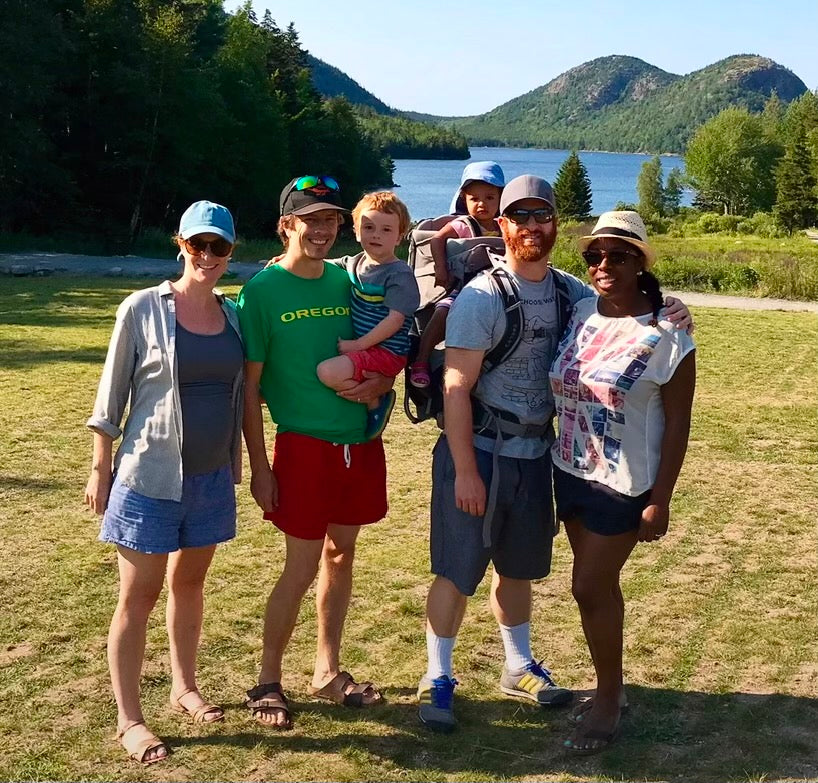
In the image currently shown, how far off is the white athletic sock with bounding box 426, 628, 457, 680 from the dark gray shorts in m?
0.22

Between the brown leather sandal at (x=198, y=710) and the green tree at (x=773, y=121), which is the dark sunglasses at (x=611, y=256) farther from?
the green tree at (x=773, y=121)

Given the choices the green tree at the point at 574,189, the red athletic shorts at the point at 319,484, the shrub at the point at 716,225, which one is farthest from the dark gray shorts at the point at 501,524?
the shrub at the point at 716,225

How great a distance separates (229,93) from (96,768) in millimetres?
47118

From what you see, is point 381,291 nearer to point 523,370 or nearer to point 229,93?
point 523,370

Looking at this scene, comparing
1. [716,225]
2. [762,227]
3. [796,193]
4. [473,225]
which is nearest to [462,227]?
[473,225]

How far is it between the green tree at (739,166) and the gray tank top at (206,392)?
112m

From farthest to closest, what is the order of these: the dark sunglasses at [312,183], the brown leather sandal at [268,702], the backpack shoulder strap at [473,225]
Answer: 1. the backpack shoulder strap at [473,225]
2. the brown leather sandal at [268,702]
3. the dark sunglasses at [312,183]

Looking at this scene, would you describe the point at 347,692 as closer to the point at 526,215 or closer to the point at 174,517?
the point at 174,517

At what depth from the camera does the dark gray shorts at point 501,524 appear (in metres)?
3.68

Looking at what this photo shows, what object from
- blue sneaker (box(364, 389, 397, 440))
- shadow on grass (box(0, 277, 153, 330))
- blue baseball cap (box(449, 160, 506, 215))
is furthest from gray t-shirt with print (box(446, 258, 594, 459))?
shadow on grass (box(0, 277, 153, 330))

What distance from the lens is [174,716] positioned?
12.6 ft

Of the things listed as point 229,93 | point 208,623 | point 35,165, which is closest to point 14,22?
point 35,165

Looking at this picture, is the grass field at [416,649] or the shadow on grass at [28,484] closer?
the grass field at [416,649]

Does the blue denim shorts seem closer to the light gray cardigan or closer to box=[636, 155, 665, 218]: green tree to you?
the light gray cardigan
